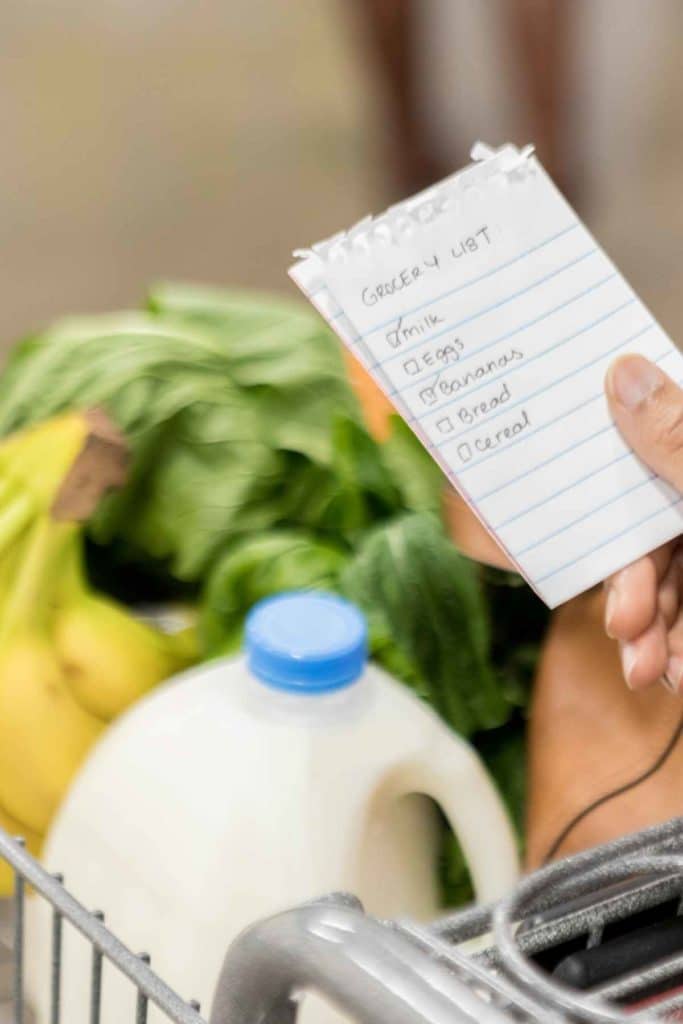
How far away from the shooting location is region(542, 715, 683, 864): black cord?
2.07ft

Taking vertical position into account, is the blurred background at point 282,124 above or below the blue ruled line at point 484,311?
above

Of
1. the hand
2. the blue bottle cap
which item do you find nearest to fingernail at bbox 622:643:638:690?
the hand

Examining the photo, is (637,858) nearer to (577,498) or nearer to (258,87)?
(577,498)

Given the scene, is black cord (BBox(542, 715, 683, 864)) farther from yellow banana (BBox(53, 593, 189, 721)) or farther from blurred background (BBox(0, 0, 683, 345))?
blurred background (BBox(0, 0, 683, 345))

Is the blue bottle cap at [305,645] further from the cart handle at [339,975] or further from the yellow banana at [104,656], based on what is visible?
the cart handle at [339,975]

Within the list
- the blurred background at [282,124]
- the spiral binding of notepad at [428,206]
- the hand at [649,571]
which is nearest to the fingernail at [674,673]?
the hand at [649,571]

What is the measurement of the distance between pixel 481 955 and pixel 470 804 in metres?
0.21

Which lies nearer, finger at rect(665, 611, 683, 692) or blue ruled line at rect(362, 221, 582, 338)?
blue ruled line at rect(362, 221, 582, 338)

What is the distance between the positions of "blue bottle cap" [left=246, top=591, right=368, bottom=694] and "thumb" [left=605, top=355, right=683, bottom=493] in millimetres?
133

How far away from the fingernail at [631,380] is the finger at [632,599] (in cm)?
7

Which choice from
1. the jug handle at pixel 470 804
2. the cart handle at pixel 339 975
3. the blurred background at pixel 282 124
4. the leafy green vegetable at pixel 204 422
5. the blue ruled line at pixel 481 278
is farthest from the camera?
the blurred background at pixel 282 124

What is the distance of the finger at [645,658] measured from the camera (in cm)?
60

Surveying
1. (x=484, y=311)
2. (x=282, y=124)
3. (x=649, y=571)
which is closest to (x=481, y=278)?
(x=484, y=311)

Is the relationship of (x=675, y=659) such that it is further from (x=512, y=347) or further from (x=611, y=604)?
(x=512, y=347)
